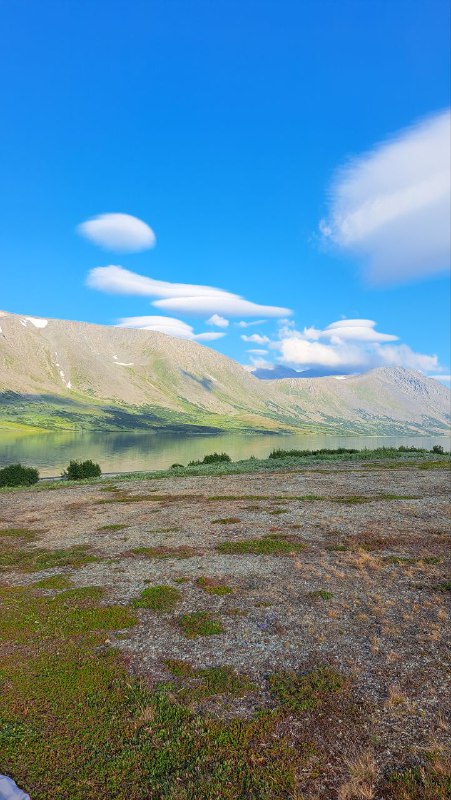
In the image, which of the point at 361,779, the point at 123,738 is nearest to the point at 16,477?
the point at 123,738

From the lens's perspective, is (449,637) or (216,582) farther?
(216,582)

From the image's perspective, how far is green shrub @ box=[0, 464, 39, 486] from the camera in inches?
2149

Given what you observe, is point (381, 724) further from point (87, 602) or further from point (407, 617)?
point (87, 602)

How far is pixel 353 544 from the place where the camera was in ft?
69.9

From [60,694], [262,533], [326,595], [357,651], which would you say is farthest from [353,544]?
[60,694]

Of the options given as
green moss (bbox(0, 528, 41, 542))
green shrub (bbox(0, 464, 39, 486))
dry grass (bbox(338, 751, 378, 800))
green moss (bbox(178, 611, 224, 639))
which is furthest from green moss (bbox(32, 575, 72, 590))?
green shrub (bbox(0, 464, 39, 486))

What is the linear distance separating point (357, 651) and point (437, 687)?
2.10 metres

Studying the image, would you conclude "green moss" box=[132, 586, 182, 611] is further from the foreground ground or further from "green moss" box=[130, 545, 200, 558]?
"green moss" box=[130, 545, 200, 558]

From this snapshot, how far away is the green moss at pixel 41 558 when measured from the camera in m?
19.5

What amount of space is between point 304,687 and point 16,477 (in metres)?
54.2

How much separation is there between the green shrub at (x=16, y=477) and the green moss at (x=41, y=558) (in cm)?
3544

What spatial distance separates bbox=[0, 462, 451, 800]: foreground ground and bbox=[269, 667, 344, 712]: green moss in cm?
5

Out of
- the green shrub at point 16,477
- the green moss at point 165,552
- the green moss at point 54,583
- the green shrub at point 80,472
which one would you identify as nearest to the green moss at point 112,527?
the green moss at point 165,552

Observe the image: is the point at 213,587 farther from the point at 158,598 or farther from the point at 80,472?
the point at 80,472
